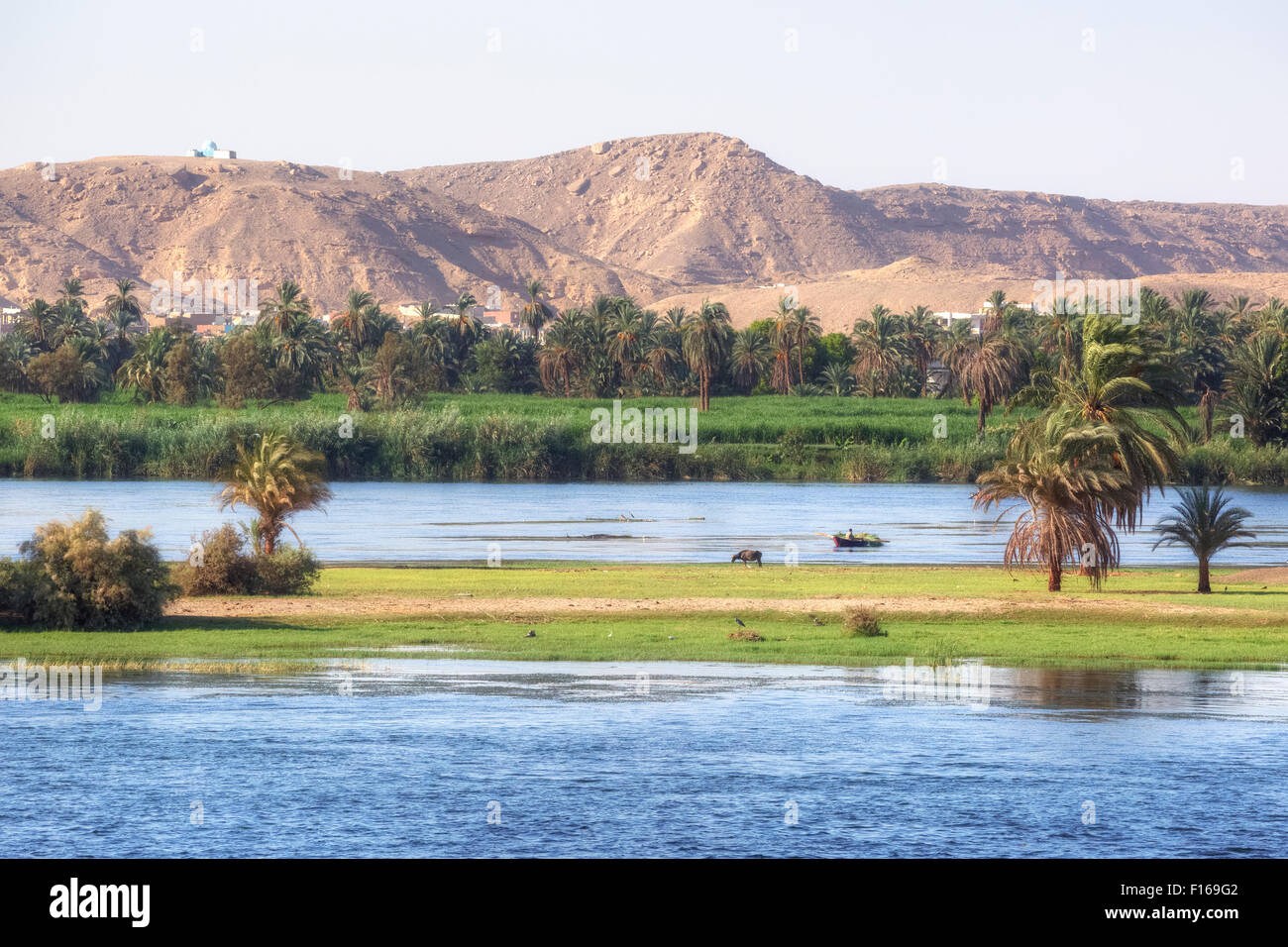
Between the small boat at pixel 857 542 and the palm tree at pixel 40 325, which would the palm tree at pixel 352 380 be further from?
the small boat at pixel 857 542

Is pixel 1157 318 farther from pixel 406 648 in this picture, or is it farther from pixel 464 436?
pixel 406 648

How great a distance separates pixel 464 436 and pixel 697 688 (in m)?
84.1

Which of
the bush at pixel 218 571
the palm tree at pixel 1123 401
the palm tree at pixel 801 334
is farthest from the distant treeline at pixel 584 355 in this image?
the bush at pixel 218 571

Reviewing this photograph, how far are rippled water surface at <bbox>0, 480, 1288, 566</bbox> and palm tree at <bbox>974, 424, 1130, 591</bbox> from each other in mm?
12574

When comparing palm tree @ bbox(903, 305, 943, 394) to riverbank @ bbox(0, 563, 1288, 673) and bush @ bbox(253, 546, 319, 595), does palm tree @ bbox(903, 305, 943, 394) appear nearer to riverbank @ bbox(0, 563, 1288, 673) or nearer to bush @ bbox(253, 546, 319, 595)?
riverbank @ bbox(0, 563, 1288, 673)

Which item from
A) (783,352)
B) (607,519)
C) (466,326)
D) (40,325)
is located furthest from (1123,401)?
(40,325)

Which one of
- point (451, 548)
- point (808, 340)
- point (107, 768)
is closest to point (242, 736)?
point (107, 768)

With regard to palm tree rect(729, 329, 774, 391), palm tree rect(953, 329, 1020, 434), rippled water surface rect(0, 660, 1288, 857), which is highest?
palm tree rect(729, 329, 774, 391)

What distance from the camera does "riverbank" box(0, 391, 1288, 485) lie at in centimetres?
10131

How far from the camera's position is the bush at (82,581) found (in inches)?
1215

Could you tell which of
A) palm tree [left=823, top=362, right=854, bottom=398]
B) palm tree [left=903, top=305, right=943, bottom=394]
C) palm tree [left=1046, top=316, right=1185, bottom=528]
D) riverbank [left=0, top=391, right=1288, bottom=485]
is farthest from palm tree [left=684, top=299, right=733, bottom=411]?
palm tree [left=1046, top=316, right=1185, bottom=528]

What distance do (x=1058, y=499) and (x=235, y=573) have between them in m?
20.4

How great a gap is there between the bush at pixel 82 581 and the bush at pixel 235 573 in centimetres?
645
